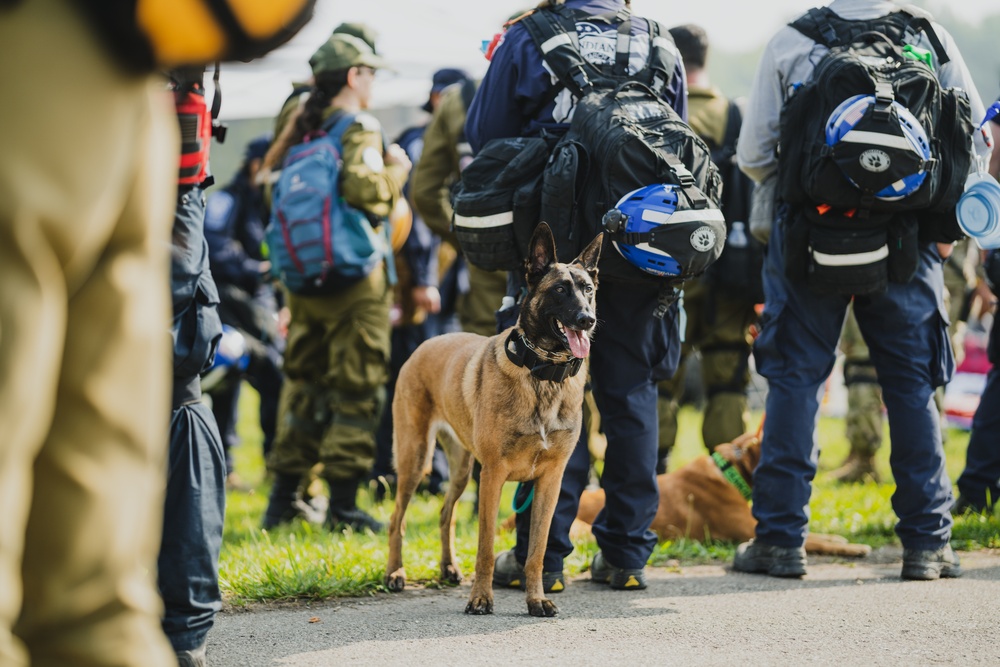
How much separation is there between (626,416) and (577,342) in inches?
23.8

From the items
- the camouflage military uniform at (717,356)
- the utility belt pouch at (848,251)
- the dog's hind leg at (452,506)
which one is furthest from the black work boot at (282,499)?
the utility belt pouch at (848,251)

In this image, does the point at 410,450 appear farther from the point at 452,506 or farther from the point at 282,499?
the point at 282,499

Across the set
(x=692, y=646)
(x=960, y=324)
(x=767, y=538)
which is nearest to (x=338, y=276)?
(x=767, y=538)

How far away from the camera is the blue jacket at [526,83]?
4547 millimetres

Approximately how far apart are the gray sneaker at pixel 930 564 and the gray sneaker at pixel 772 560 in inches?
17.3

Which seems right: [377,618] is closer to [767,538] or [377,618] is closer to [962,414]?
[767,538]

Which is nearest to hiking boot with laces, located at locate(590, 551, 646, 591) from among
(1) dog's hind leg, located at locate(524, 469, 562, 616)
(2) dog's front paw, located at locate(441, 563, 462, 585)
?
(1) dog's hind leg, located at locate(524, 469, 562, 616)

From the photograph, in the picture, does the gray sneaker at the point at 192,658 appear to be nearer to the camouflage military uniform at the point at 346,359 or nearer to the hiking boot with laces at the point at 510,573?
the hiking boot with laces at the point at 510,573

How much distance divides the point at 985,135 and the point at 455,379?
2.61m

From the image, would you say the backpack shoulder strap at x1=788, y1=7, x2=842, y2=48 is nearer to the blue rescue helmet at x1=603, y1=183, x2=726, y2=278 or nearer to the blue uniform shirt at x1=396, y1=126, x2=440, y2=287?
the blue rescue helmet at x1=603, y1=183, x2=726, y2=278

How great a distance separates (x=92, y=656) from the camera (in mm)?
1507

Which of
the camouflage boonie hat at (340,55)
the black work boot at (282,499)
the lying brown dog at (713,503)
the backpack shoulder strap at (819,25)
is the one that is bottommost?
the black work boot at (282,499)

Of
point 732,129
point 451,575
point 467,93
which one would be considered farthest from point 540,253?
point 732,129

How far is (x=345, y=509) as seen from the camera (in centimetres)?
617
